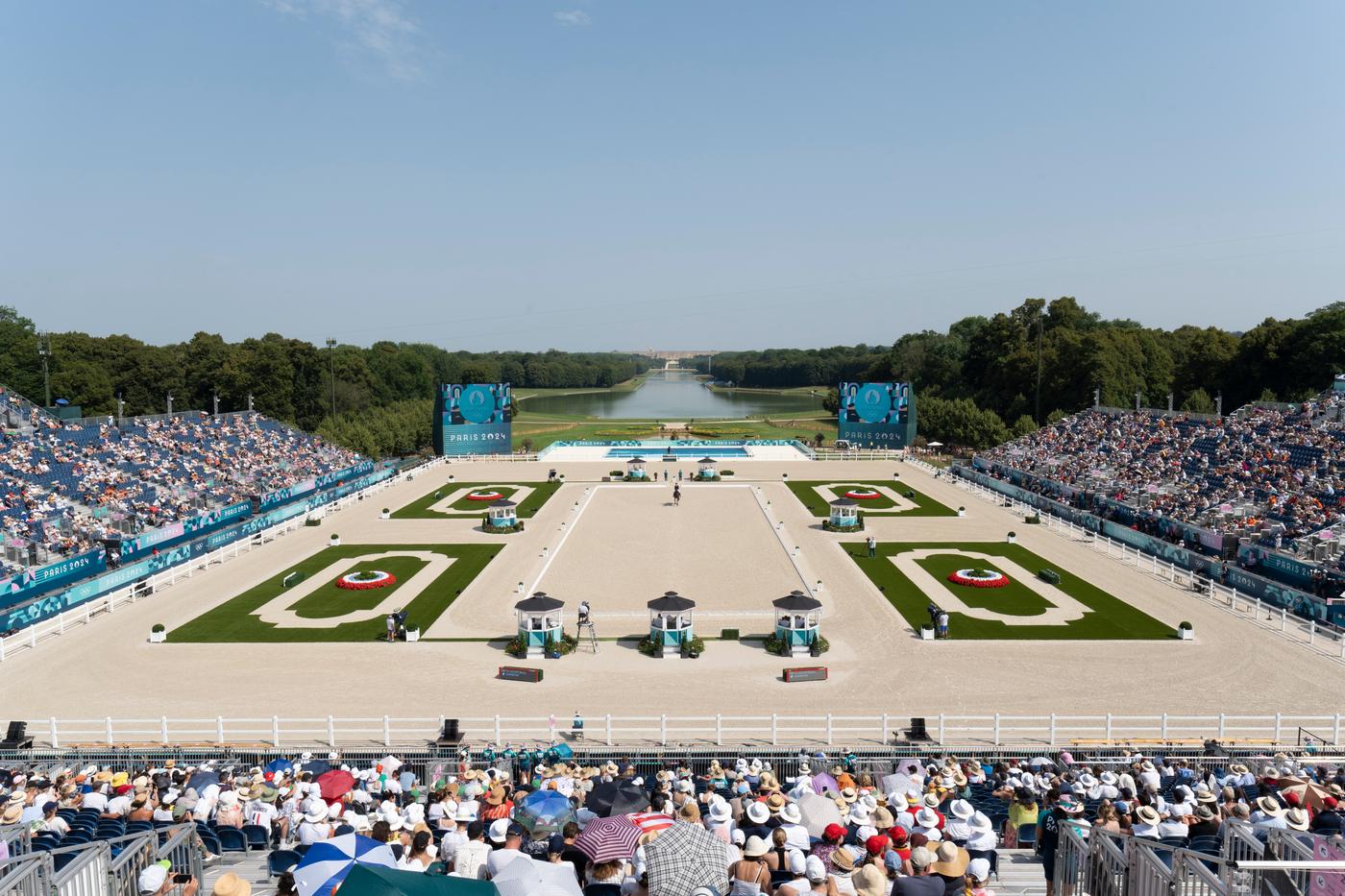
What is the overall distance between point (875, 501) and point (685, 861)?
49433 mm

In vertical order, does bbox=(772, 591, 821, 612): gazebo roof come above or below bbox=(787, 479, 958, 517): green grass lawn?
above

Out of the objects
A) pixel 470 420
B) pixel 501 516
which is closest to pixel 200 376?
pixel 470 420

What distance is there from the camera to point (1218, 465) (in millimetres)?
50438

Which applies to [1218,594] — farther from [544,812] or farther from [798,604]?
[544,812]

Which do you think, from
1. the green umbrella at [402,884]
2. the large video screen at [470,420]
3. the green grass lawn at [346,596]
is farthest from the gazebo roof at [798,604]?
the large video screen at [470,420]

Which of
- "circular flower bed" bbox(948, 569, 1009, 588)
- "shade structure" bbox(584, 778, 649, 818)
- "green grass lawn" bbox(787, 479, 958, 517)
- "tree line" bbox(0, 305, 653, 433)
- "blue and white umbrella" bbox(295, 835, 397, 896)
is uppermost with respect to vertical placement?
"tree line" bbox(0, 305, 653, 433)

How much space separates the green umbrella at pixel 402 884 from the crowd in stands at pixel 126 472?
34.4 metres

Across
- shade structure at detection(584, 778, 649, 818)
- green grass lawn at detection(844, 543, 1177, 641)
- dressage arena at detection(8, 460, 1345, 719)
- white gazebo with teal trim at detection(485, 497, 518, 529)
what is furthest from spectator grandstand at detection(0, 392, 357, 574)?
green grass lawn at detection(844, 543, 1177, 641)

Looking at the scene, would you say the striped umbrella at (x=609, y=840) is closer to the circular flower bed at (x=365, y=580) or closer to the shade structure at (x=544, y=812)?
the shade structure at (x=544, y=812)

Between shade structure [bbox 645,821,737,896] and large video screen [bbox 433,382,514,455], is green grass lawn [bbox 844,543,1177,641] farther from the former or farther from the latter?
large video screen [bbox 433,382,514,455]

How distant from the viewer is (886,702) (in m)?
23.3

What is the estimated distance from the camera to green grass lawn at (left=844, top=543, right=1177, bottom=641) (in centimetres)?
2936

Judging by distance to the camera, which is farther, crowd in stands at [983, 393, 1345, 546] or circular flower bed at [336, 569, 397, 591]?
crowd in stands at [983, 393, 1345, 546]

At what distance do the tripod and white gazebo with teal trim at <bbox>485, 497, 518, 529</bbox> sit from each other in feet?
59.3
